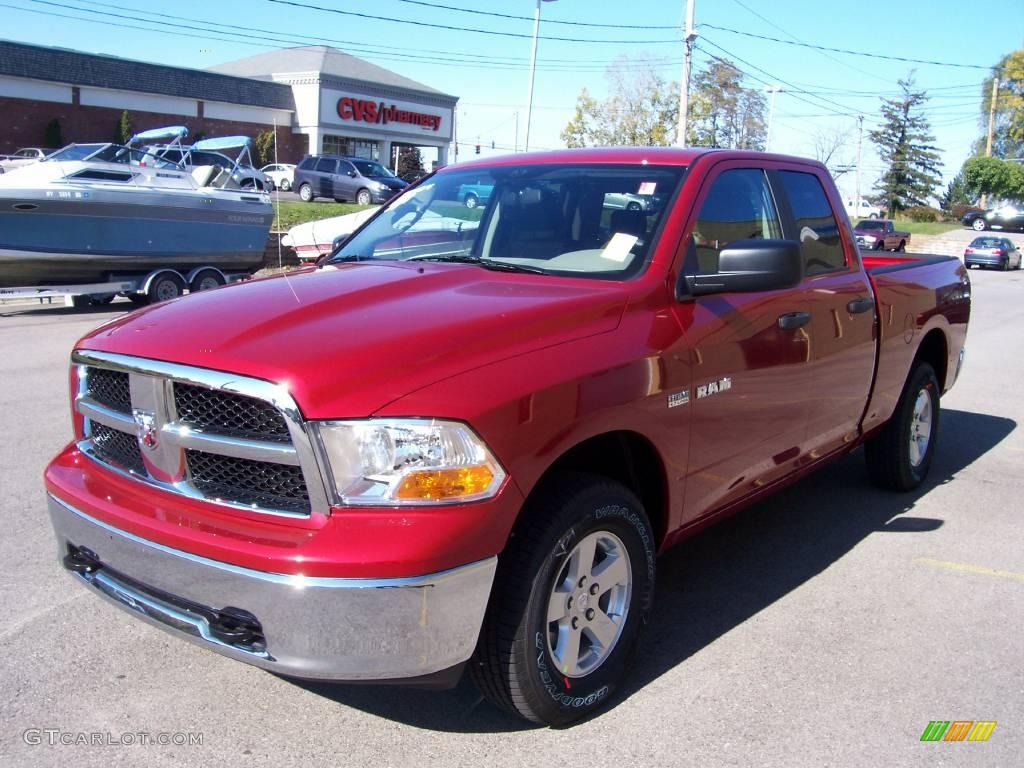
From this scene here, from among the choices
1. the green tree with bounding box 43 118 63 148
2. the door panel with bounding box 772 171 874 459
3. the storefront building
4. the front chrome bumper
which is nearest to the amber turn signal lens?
the front chrome bumper

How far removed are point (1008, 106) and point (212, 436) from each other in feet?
316

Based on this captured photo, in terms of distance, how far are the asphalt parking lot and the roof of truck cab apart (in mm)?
1945

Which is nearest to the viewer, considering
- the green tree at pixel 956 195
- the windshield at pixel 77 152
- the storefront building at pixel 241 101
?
the windshield at pixel 77 152

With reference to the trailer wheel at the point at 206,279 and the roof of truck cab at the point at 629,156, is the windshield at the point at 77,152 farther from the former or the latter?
the roof of truck cab at the point at 629,156

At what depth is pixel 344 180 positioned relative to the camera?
33.1 m

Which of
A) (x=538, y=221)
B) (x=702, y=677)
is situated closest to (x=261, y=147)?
(x=538, y=221)

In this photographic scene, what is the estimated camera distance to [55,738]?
3088mm

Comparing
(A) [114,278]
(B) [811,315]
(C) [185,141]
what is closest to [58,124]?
(C) [185,141]

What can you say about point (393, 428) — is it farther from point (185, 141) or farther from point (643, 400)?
point (185, 141)

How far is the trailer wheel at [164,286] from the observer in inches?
579

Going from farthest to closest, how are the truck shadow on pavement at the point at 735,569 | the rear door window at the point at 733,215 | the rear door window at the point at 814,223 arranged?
the rear door window at the point at 814,223 → the rear door window at the point at 733,215 → the truck shadow on pavement at the point at 735,569

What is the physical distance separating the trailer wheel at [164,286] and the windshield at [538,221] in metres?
11.0

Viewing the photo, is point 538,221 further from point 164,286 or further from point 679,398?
point 164,286

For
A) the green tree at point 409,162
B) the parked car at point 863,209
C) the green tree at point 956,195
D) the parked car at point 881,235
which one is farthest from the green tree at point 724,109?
the green tree at point 956,195
